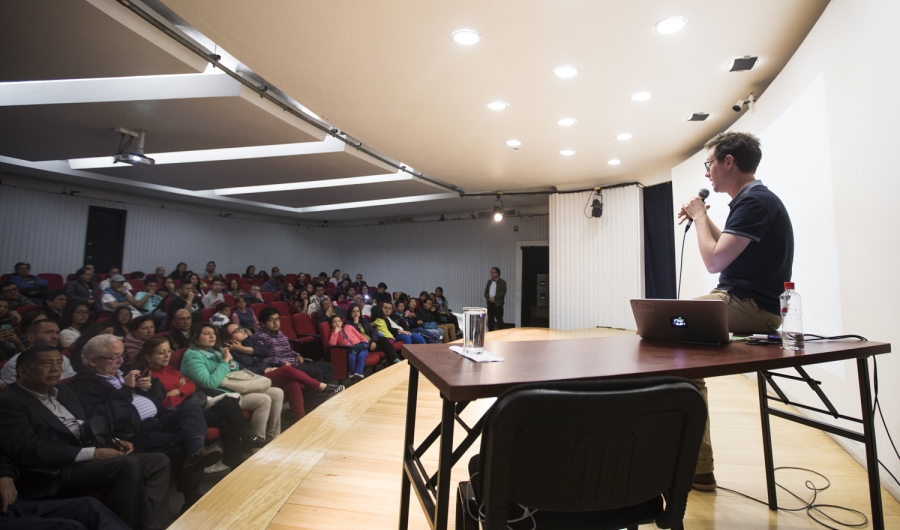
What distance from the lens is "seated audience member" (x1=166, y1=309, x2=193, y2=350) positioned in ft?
10.0

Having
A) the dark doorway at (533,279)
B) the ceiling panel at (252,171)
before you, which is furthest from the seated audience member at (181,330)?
A: the dark doorway at (533,279)

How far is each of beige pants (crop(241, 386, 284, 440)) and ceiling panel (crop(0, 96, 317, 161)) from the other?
2.76 metres

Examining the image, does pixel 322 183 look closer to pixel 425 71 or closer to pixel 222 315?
pixel 222 315

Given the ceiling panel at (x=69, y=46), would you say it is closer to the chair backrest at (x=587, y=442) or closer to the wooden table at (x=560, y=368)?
the wooden table at (x=560, y=368)

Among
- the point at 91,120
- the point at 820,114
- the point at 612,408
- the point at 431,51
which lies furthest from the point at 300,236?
the point at 612,408

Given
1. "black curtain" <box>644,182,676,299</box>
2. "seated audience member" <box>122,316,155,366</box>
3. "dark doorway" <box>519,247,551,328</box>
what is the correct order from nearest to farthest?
"seated audience member" <box>122,316,155,366</box>
"black curtain" <box>644,182,676,299</box>
"dark doorway" <box>519,247,551,328</box>

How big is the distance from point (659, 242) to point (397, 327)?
4.24 meters

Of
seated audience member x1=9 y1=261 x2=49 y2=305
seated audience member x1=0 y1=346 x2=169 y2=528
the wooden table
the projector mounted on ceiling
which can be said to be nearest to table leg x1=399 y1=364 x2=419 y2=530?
the wooden table

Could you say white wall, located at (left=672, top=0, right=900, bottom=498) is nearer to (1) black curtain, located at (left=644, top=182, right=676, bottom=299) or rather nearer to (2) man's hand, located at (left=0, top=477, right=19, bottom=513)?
(2) man's hand, located at (left=0, top=477, right=19, bottom=513)

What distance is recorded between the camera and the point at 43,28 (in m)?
2.92

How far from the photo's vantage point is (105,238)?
8.09 meters

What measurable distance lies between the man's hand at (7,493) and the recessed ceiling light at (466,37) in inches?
128

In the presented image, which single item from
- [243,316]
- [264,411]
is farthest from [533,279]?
A: [264,411]

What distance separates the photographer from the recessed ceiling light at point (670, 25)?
285 cm
